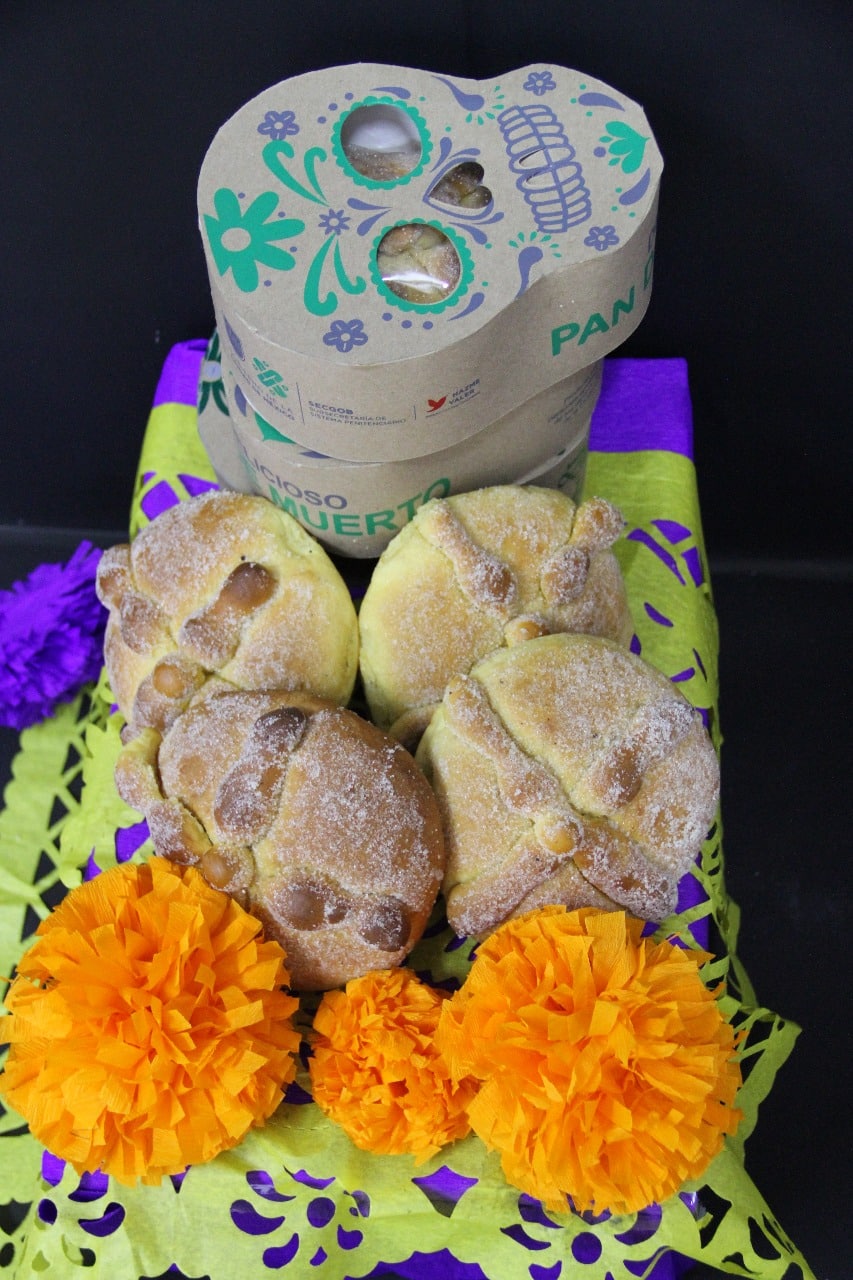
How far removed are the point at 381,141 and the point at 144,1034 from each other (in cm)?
70

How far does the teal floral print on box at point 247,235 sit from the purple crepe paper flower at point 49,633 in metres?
0.57

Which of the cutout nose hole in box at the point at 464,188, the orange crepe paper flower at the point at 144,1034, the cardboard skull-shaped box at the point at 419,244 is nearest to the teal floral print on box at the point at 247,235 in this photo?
the cardboard skull-shaped box at the point at 419,244

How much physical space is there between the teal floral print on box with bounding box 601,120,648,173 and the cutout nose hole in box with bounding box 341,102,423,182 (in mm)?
150

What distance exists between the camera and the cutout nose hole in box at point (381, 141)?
0.87 metres

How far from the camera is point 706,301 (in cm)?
131

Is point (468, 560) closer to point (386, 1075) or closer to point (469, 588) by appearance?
point (469, 588)

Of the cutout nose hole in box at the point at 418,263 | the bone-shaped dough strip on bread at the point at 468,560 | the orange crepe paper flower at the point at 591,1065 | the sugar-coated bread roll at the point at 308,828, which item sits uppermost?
the cutout nose hole in box at the point at 418,263

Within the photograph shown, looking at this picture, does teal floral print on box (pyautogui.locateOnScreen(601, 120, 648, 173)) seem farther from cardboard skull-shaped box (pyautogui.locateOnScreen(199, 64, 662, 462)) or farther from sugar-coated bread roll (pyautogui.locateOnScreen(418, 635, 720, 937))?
sugar-coated bread roll (pyautogui.locateOnScreen(418, 635, 720, 937))

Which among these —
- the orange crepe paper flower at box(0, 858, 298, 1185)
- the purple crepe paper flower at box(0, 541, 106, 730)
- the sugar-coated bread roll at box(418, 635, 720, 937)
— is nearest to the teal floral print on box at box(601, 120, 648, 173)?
the sugar-coated bread roll at box(418, 635, 720, 937)

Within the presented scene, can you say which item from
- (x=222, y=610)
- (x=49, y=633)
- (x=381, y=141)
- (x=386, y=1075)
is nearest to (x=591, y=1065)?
(x=386, y=1075)

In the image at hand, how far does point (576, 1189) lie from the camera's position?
734 mm

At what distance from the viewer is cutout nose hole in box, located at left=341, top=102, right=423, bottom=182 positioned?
2.85ft

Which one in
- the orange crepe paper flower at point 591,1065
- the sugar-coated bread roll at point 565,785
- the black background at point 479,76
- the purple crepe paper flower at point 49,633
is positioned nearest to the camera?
the orange crepe paper flower at point 591,1065

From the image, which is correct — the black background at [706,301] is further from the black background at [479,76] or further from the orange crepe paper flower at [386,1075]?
the orange crepe paper flower at [386,1075]
